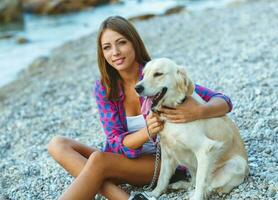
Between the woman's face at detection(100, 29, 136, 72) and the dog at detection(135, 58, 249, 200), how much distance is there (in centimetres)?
34

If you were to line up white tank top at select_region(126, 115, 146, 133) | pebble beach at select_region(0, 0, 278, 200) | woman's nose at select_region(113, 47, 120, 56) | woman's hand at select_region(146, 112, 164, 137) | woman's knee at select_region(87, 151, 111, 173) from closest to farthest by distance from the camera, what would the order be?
woman's hand at select_region(146, 112, 164, 137) → woman's knee at select_region(87, 151, 111, 173) → woman's nose at select_region(113, 47, 120, 56) → white tank top at select_region(126, 115, 146, 133) → pebble beach at select_region(0, 0, 278, 200)

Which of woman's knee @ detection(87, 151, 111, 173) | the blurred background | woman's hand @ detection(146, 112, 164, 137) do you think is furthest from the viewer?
the blurred background

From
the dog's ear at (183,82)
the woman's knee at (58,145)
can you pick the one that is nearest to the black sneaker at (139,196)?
the woman's knee at (58,145)

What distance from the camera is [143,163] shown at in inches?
162

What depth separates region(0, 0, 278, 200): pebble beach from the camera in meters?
4.92

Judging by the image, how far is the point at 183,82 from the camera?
3.67 meters

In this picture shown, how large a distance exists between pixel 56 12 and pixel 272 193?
83.3ft

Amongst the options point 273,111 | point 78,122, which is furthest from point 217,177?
point 78,122

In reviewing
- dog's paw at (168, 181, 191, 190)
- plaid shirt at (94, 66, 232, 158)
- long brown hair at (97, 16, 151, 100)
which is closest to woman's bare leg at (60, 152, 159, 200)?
plaid shirt at (94, 66, 232, 158)

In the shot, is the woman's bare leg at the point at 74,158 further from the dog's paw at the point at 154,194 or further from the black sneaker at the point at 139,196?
the dog's paw at the point at 154,194

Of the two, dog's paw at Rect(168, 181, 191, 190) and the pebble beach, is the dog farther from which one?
dog's paw at Rect(168, 181, 191, 190)

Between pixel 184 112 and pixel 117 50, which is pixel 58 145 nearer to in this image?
pixel 117 50

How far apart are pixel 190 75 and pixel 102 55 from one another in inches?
95.1

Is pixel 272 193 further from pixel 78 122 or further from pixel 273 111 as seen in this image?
pixel 78 122
